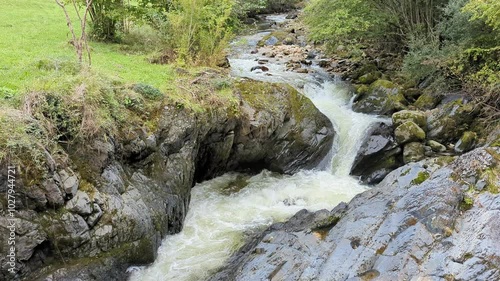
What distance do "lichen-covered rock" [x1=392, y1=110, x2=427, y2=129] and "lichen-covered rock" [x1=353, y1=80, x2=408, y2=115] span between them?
5.01 feet

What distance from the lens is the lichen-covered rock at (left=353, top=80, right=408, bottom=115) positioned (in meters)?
15.9

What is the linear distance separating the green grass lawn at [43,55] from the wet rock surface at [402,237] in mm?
6379

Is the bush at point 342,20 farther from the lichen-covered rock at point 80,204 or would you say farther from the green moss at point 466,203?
the lichen-covered rock at point 80,204

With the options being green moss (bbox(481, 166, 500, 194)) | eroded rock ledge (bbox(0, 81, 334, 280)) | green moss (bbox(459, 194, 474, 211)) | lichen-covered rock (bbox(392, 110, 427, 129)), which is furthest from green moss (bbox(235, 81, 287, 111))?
green moss (bbox(459, 194, 474, 211))

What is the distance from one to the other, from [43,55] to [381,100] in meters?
12.8

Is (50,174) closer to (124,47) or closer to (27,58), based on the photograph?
(27,58)

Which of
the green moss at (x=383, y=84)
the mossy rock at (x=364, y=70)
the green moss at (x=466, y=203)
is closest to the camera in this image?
the green moss at (x=466, y=203)

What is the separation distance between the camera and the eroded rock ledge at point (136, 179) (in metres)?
7.35

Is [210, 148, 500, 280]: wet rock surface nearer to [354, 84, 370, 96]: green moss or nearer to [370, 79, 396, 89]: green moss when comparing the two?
[370, 79, 396, 89]: green moss

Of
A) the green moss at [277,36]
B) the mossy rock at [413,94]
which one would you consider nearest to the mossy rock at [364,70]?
the mossy rock at [413,94]

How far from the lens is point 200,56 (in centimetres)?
1546

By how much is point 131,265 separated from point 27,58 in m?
7.97

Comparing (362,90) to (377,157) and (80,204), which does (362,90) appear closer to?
(377,157)

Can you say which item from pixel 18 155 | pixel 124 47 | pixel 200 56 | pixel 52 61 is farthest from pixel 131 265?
pixel 124 47
